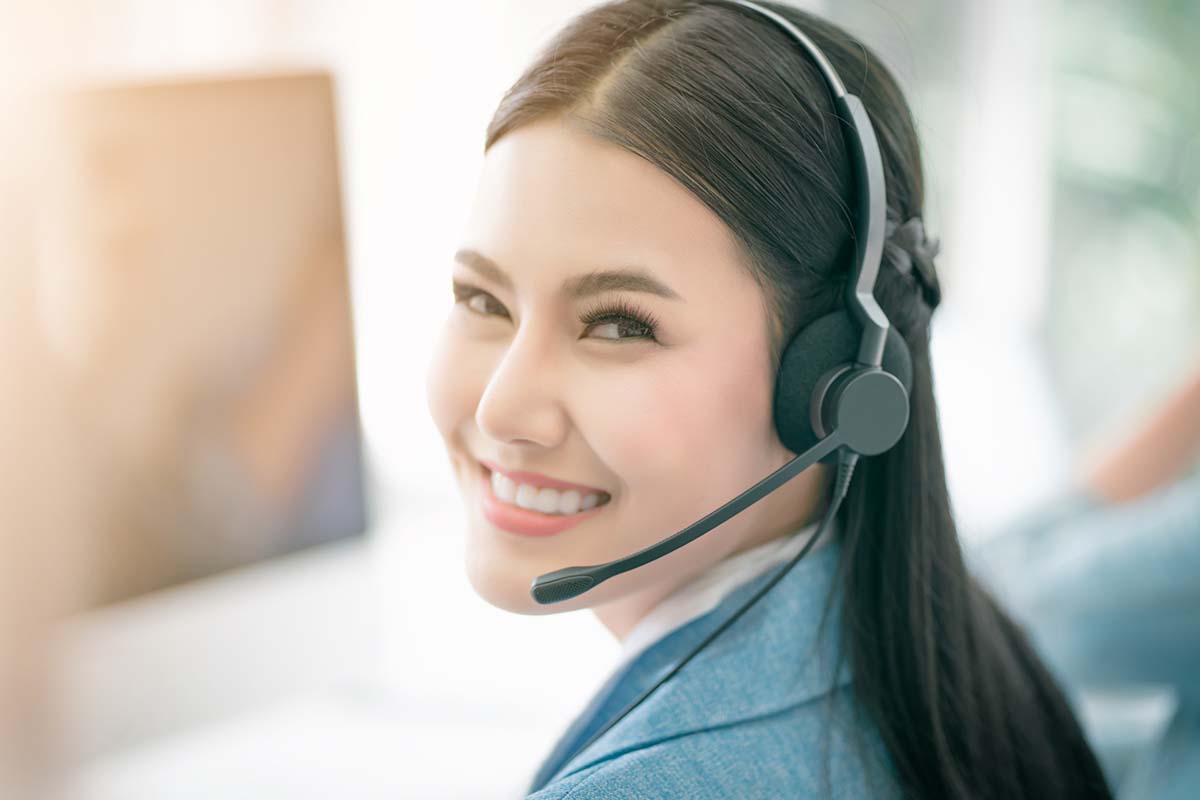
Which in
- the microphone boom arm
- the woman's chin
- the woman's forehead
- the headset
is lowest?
the woman's chin

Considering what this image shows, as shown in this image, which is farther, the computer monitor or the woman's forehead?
the computer monitor

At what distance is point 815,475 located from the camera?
856mm

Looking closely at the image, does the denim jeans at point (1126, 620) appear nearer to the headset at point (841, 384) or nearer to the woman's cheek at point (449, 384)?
the headset at point (841, 384)

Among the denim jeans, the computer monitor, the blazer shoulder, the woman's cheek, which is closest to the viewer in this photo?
the blazer shoulder

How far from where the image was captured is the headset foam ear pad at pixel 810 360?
745 mm

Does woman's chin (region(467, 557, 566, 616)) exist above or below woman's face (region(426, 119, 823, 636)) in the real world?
below

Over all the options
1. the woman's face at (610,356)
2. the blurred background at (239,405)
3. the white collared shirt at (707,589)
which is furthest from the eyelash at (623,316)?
the blurred background at (239,405)

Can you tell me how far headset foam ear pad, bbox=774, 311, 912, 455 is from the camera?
75 centimetres

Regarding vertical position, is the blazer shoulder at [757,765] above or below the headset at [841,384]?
below

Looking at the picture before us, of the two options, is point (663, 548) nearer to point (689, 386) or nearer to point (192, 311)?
point (689, 386)

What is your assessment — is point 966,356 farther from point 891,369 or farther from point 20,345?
→ point 20,345

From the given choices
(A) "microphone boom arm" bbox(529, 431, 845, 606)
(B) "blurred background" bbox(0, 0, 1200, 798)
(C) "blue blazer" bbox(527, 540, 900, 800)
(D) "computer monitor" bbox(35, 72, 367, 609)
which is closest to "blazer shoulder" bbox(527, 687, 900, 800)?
(C) "blue blazer" bbox(527, 540, 900, 800)

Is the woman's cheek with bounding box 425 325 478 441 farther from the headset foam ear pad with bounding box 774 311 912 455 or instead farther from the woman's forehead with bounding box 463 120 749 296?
the headset foam ear pad with bounding box 774 311 912 455

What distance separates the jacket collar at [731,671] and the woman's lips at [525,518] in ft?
0.44
